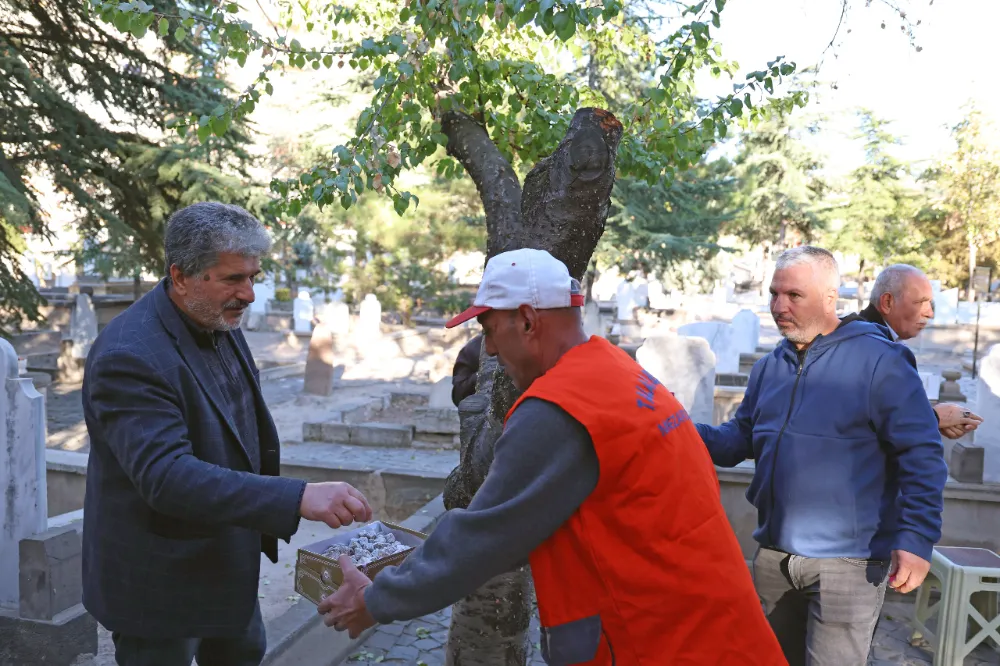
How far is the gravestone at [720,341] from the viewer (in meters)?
12.9

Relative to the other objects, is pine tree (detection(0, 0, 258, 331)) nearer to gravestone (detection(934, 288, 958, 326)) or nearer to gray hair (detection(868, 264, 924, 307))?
gray hair (detection(868, 264, 924, 307))

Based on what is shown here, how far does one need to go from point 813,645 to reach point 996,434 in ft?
14.3

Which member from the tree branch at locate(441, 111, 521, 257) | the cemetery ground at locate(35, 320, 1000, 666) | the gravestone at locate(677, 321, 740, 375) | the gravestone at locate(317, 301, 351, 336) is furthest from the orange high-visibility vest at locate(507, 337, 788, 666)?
the gravestone at locate(317, 301, 351, 336)

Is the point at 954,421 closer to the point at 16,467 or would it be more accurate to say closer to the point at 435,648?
the point at 435,648

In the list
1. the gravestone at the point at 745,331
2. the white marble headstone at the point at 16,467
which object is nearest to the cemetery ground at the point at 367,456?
the white marble headstone at the point at 16,467

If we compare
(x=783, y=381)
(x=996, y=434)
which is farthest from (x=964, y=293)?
(x=783, y=381)

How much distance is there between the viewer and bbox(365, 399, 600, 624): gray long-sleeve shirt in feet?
5.70

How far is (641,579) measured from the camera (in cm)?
176

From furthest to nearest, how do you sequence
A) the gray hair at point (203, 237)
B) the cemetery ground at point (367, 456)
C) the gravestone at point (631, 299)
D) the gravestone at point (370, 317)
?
the gravestone at point (631, 299), the gravestone at point (370, 317), the cemetery ground at point (367, 456), the gray hair at point (203, 237)

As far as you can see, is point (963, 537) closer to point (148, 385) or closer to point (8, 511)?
point (148, 385)

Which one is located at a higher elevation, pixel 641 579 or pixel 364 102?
pixel 364 102

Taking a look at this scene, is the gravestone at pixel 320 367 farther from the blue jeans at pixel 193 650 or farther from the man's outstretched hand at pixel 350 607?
the man's outstretched hand at pixel 350 607

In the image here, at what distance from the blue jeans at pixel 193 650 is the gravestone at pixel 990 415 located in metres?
5.77

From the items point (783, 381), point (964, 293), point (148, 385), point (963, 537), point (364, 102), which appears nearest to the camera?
point (148, 385)
